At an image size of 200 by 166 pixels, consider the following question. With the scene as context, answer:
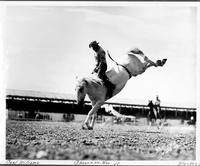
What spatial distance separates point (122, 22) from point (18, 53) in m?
1.10

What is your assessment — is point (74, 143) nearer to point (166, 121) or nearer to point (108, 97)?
point (108, 97)

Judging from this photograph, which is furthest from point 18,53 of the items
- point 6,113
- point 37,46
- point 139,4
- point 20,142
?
point 139,4

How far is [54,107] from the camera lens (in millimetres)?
3918

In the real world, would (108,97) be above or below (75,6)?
below

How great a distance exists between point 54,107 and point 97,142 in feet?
1.94

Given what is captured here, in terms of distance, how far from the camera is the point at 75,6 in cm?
381

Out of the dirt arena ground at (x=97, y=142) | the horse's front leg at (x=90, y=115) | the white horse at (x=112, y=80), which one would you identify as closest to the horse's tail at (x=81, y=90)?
the white horse at (x=112, y=80)

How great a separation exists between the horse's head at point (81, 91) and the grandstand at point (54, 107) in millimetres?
52

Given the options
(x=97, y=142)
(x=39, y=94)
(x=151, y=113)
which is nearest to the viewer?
(x=97, y=142)

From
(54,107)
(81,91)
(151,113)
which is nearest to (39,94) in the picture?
(54,107)

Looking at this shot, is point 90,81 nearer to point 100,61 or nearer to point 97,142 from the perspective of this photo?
point 100,61

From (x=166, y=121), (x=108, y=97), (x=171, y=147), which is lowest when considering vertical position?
(x=171, y=147)

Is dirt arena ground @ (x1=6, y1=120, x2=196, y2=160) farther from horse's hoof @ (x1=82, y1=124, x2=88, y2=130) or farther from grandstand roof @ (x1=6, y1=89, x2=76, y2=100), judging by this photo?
grandstand roof @ (x1=6, y1=89, x2=76, y2=100)

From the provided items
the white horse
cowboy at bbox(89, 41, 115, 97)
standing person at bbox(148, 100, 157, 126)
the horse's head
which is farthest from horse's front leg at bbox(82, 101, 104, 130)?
standing person at bbox(148, 100, 157, 126)
